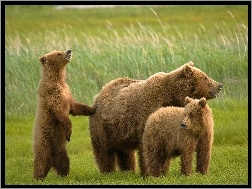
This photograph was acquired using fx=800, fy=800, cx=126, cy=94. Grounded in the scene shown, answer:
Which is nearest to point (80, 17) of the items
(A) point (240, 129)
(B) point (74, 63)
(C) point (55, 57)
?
(B) point (74, 63)

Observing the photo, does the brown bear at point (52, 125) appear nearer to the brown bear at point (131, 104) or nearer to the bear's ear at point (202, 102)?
the brown bear at point (131, 104)

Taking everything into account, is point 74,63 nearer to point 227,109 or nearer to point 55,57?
point 227,109

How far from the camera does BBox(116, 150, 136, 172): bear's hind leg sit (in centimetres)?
1205

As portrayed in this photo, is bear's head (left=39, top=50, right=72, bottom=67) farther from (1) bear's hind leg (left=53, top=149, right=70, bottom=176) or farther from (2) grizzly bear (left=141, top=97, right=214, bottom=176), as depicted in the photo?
(2) grizzly bear (left=141, top=97, right=214, bottom=176)

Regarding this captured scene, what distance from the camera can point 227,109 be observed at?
15969 mm

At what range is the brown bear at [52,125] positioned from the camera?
36.4 feet

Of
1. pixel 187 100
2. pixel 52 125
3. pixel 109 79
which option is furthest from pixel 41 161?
pixel 109 79

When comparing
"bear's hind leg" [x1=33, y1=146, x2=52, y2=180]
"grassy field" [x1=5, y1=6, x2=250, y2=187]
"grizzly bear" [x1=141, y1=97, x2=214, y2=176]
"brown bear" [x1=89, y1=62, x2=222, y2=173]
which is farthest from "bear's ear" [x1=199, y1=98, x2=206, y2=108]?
"bear's hind leg" [x1=33, y1=146, x2=52, y2=180]

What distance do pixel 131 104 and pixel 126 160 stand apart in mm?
1210

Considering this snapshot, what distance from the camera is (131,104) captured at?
11242mm

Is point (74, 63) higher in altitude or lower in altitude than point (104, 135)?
higher

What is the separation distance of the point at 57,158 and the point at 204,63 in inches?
245

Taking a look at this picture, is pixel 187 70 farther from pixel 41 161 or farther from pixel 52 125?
pixel 41 161

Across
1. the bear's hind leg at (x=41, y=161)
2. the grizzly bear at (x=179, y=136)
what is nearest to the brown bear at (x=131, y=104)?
the grizzly bear at (x=179, y=136)
